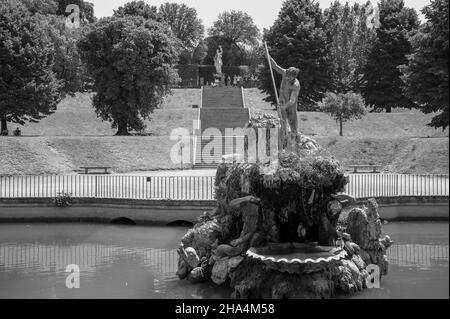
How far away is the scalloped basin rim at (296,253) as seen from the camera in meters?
15.1

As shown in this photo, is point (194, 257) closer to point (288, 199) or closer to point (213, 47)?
point (288, 199)

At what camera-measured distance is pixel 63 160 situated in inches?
1615

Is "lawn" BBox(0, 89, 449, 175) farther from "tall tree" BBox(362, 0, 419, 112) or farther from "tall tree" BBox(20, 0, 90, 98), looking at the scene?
"tall tree" BBox(20, 0, 90, 98)

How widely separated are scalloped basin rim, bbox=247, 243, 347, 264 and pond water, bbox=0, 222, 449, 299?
4.42 ft

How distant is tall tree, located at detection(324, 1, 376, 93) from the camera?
218 feet

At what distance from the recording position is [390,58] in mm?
59531

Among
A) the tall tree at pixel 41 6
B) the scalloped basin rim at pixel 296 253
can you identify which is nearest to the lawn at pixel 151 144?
the scalloped basin rim at pixel 296 253

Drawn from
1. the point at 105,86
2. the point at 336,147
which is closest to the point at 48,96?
the point at 105,86

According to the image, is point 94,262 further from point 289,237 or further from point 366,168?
point 366,168

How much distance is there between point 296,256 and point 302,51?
153ft
